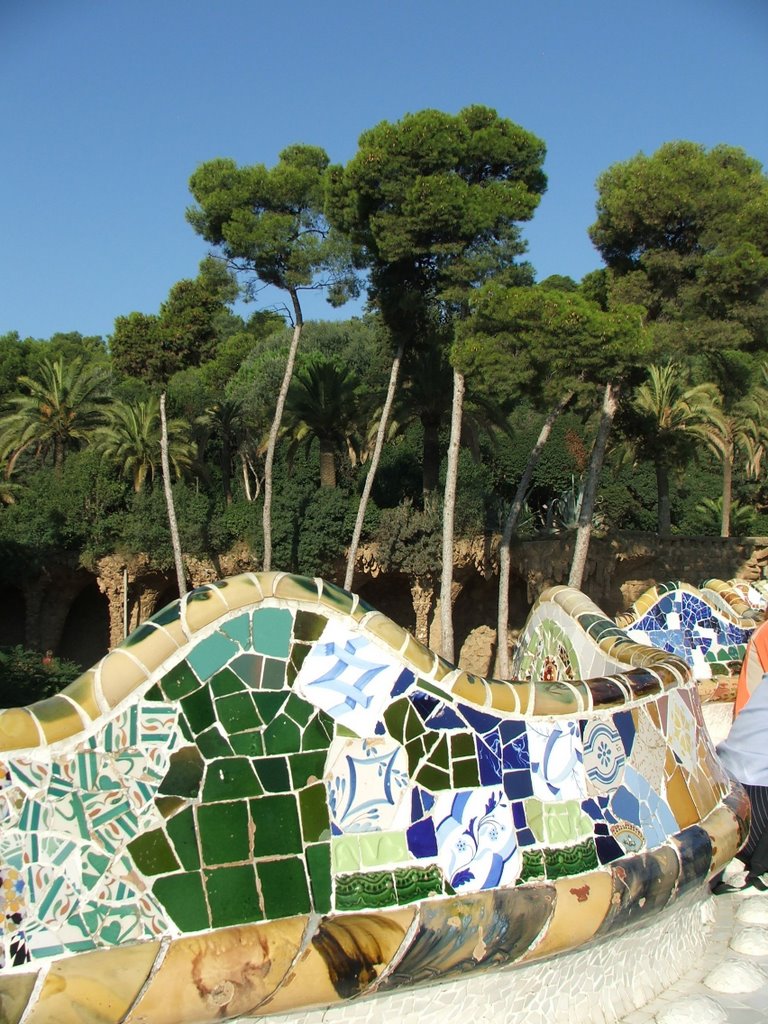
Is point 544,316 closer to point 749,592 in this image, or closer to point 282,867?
point 749,592

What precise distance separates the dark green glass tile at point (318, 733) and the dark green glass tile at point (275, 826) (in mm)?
159

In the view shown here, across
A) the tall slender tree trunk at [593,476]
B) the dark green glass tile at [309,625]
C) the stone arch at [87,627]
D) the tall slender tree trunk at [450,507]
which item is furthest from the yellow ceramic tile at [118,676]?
the stone arch at [87,627]

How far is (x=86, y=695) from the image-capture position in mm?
2760

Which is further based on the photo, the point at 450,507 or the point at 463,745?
the point at 450,507

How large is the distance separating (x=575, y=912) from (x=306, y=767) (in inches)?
38.2

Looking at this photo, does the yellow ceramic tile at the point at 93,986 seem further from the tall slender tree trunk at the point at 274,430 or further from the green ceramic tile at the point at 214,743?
the tall slender tree trunk at the point at 274,430

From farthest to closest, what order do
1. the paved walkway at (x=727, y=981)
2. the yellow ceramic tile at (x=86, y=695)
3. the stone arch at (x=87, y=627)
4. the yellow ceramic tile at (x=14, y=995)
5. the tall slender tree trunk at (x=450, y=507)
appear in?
1. the stone arch at (x=87, y=627)
2. the tall slender tree trunk at (x=450, y=507)
3. the paved walkway at (x=727, y=981)
4. the yellow ceramic tile at (x=86, y=695)
5. the yellow ceramic tile at (x=14, y=995)

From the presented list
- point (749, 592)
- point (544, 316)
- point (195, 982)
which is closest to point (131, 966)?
point (195, 982)

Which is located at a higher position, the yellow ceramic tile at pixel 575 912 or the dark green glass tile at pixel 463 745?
the dark green glass tile at pixel 463 745

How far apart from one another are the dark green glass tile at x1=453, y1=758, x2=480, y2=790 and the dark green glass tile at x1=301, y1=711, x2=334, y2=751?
0.43m

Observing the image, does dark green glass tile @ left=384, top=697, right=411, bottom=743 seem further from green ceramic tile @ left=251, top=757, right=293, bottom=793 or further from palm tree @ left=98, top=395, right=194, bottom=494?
palm tree @ left=98, top=395, right=194, bottom=494

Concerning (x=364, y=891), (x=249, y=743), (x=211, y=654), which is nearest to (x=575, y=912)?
(x=364, y=891)

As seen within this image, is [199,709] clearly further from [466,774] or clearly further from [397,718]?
[466,774]

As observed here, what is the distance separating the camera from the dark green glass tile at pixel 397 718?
10.0 feet
